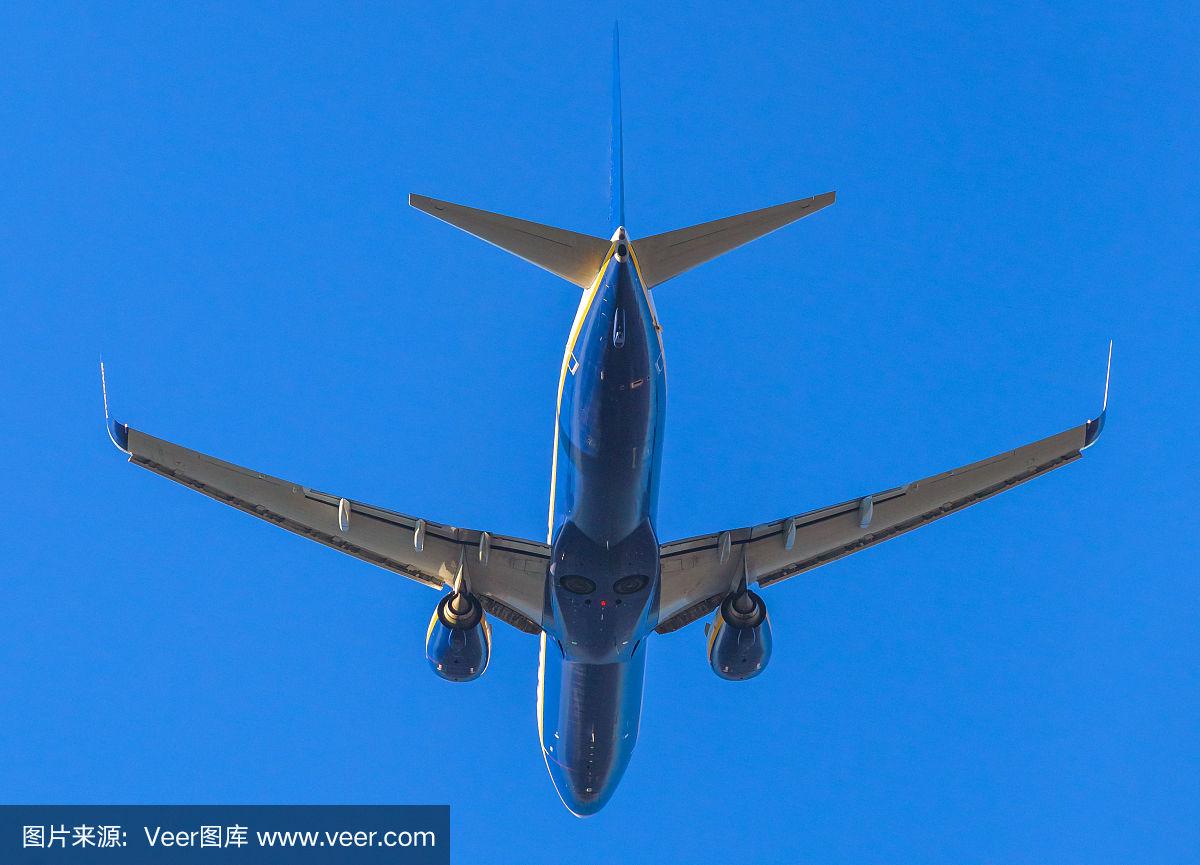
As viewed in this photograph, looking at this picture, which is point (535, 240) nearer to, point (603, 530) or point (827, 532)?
point (603, 530)

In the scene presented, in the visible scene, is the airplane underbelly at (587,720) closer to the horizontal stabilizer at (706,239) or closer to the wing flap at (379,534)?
the wing flap at (379,534)

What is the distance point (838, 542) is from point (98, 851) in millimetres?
18222

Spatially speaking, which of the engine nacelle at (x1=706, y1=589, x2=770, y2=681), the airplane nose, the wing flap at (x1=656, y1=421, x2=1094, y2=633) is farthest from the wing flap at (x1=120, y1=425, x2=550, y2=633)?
the airplane nose

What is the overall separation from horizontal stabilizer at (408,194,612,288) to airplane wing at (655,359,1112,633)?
7.92 meters

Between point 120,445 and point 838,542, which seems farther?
point 838,542

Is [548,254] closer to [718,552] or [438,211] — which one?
[438,211]

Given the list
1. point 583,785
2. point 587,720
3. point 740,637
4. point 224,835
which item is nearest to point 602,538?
point 740,637

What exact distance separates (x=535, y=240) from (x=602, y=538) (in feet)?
18.1

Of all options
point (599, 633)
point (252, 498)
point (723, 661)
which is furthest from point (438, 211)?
point (723, 661)

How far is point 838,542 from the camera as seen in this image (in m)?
29.0

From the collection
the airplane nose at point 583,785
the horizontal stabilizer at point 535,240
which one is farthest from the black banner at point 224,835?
the horizontal stabilizer at point 535,240

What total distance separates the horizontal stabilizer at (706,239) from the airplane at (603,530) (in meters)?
0.03

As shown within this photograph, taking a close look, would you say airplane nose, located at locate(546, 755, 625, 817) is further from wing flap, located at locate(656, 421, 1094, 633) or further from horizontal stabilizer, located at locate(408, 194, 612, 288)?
horizontal stabilizer, located at locate(408, 194, 612, 288)

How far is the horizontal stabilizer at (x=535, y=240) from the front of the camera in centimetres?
2162
